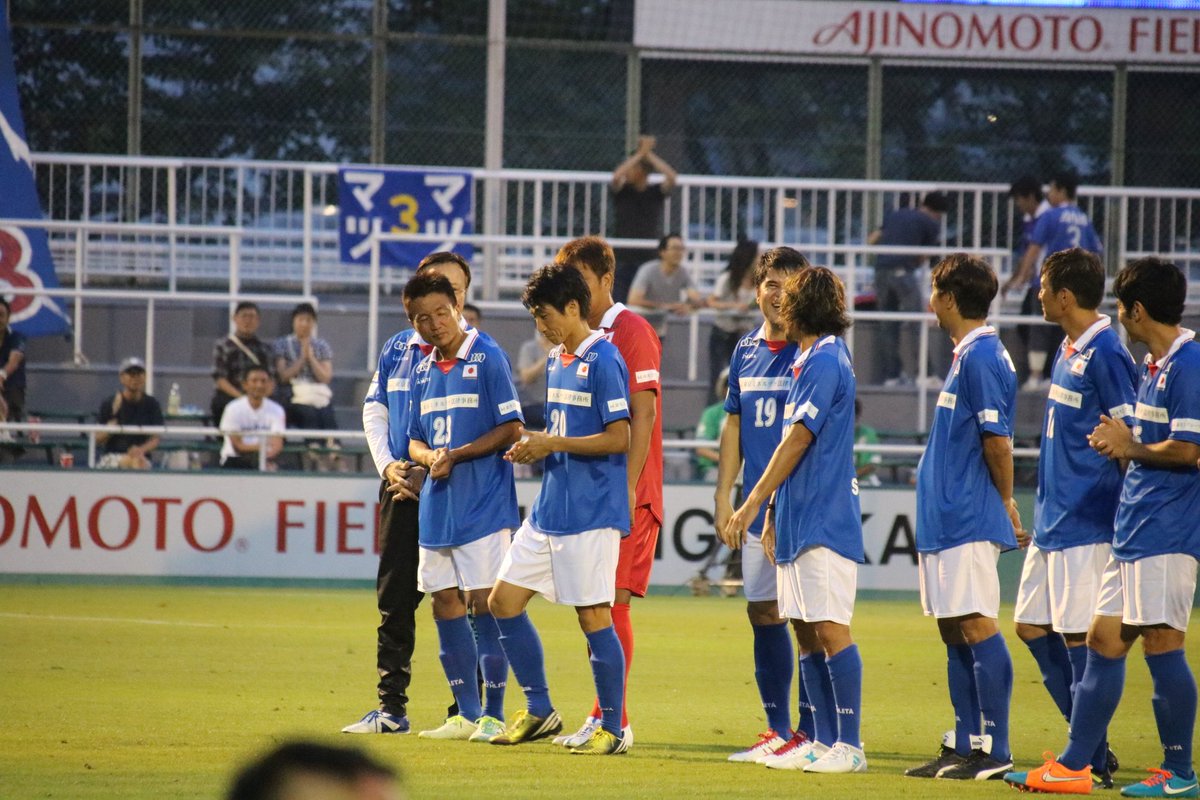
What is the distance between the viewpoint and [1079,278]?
644 cm

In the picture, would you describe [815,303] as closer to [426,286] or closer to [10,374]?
[426,286]

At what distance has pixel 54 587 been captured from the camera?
13.8 meters

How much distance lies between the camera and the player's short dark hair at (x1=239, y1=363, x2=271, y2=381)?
14500 mm

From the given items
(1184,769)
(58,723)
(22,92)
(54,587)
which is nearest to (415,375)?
(58,723)

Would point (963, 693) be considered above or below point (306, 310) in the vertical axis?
below

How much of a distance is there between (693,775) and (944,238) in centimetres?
1503

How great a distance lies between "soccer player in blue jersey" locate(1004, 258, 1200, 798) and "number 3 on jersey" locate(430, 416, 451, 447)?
2748 millimetres

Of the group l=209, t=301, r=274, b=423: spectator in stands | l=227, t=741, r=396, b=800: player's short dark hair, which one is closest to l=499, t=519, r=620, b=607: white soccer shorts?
l=227, t=741, r=396, b=800: player's short dark hair

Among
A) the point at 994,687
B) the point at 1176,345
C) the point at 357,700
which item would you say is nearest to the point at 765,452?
the point at 994,687

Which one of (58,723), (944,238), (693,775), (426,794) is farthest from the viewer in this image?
(944,238)

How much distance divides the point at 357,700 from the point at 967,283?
12.3 feet

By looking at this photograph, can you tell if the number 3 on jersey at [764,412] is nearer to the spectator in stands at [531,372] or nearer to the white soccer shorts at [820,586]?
the white soccer shorts at [820,586]

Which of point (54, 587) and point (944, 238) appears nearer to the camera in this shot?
point (54, 587)

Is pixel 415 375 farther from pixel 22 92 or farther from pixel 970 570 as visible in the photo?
pixel 22 92
